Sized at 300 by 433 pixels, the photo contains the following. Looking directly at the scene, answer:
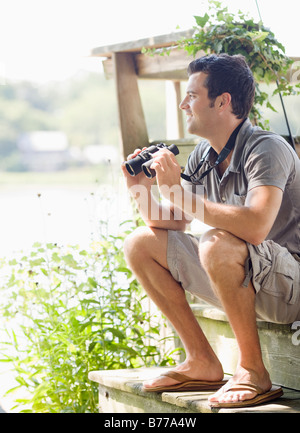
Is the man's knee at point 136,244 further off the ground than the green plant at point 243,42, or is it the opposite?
the green plant at point 243,42

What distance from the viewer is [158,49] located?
275cm

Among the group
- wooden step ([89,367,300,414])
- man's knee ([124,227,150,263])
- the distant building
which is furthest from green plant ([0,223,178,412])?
the distant building

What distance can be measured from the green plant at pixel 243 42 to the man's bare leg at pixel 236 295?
97 cm

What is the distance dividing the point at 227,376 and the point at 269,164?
2.63 feet

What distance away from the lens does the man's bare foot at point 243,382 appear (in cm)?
170

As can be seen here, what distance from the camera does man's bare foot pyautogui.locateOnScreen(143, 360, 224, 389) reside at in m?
1.94

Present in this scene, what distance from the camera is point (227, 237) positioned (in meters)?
1.75

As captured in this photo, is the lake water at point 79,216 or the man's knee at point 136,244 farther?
the lake water at point 79,216

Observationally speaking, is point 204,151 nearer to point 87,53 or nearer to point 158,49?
point 158,49

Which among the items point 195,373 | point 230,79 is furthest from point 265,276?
point 230,79

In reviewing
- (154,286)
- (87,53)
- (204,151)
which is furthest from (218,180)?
(87,53)

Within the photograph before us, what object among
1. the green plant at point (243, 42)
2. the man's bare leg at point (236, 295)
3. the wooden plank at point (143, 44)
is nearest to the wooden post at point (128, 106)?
the wooden plank at point (143, 44)

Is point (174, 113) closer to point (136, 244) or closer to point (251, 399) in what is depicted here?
point (136, 244)

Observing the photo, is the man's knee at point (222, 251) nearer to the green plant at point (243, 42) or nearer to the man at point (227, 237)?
the man at point (227, 237)
